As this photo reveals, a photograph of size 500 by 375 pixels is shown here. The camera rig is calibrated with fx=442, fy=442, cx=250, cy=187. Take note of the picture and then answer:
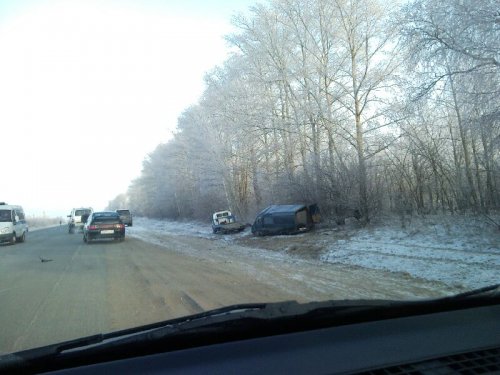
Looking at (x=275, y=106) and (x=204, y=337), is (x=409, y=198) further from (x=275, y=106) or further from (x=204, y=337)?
(x=204, y=337)

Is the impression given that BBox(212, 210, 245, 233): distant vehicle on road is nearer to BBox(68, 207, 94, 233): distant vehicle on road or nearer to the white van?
the white van

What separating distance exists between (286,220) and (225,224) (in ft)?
21.7

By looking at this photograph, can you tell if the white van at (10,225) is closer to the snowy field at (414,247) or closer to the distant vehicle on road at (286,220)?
the snowy field at (414,247)

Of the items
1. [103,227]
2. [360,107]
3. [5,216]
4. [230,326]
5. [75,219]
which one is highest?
[360,107]

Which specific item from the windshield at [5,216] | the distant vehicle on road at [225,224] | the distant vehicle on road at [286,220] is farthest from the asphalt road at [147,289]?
the windshield at [5,216]

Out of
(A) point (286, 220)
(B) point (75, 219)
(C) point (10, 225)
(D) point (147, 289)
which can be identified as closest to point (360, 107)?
(A) point (286, 220)

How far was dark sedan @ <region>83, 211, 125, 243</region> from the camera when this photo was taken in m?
22.3

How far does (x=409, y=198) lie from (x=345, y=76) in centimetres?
702

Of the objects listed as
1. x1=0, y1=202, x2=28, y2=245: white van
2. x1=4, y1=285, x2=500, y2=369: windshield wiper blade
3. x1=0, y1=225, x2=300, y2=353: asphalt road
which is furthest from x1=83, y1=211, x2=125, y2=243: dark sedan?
x1=4, y1=285, x2=500, y2=369: windshield wiper blade

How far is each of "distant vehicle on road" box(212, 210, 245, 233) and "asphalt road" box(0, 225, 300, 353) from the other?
12506 millimetres

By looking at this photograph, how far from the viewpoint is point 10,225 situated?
2494 cm

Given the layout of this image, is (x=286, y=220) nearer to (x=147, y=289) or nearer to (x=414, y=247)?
(x=414, y=247)

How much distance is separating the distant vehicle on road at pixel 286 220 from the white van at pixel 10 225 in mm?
14251

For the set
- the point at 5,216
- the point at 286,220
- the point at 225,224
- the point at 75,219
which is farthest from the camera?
the point at 75,219
